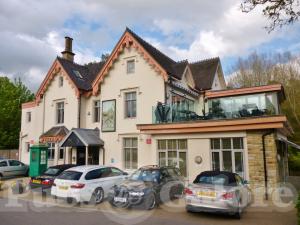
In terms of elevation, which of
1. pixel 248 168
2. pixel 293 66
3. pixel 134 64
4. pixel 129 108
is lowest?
pixel 248 168

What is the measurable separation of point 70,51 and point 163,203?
20884mm

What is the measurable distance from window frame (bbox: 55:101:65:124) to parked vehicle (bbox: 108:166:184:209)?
43.2 ft

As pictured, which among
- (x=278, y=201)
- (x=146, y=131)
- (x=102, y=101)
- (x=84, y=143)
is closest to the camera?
(x=278, y=201)

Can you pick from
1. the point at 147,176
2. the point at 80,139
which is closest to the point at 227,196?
the point at 147,176

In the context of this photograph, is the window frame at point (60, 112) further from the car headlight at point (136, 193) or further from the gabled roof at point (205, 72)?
the car headlight at point (136, 193)

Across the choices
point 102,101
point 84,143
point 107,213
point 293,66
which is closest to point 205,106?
point 102,101

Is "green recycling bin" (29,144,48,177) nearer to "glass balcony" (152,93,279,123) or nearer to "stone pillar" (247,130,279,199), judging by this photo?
"glass balcony" (152,93,279,123)

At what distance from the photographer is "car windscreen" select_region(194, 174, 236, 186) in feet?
32.1

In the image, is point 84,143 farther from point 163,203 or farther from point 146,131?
point 163,203

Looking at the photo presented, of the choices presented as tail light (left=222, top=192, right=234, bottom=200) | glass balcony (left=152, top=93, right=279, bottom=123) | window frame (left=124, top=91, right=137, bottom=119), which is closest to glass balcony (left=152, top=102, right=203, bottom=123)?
glass balcony (left=152, top=93, right=279, bottom=123)

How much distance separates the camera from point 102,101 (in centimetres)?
2108

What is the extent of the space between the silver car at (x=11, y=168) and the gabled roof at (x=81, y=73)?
761cm

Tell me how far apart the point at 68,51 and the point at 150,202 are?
21.3m

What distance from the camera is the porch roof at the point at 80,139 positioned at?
19.1 meters
